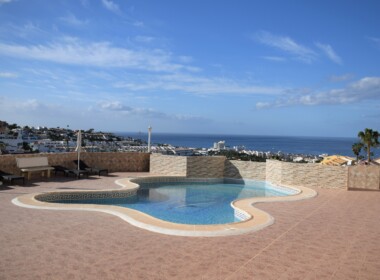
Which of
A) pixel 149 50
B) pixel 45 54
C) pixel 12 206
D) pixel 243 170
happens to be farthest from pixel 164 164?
pixel 12 206

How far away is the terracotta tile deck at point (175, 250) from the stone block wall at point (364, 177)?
5786mm

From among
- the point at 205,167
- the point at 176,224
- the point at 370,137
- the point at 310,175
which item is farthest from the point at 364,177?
the point at 176,224

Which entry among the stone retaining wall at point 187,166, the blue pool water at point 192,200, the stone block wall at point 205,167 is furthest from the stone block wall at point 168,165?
the blue pool water at point 192,200

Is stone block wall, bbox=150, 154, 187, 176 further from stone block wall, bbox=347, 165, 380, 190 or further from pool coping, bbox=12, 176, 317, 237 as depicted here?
stone block wall, bbox=347, 165, 380, 190

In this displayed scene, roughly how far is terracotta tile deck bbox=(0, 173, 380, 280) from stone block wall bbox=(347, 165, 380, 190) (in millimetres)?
5786

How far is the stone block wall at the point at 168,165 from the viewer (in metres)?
17.4

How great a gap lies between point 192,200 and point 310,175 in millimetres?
5738

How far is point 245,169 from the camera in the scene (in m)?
17.7

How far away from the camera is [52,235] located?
6.59m

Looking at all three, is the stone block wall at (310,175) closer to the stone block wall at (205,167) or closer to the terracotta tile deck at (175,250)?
the stone block wall at (205,167)

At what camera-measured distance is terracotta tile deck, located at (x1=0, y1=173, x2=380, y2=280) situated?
4980mm

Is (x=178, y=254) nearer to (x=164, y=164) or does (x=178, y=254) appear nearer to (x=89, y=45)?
(x=164, y=164)

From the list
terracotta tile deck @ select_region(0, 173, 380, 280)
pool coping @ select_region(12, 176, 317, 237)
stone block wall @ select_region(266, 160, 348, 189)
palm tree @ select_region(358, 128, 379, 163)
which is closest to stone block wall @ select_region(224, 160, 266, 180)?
stone block wall @ select_region(266, 160, 348, 189)

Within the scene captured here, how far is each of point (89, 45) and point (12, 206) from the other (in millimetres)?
10041
